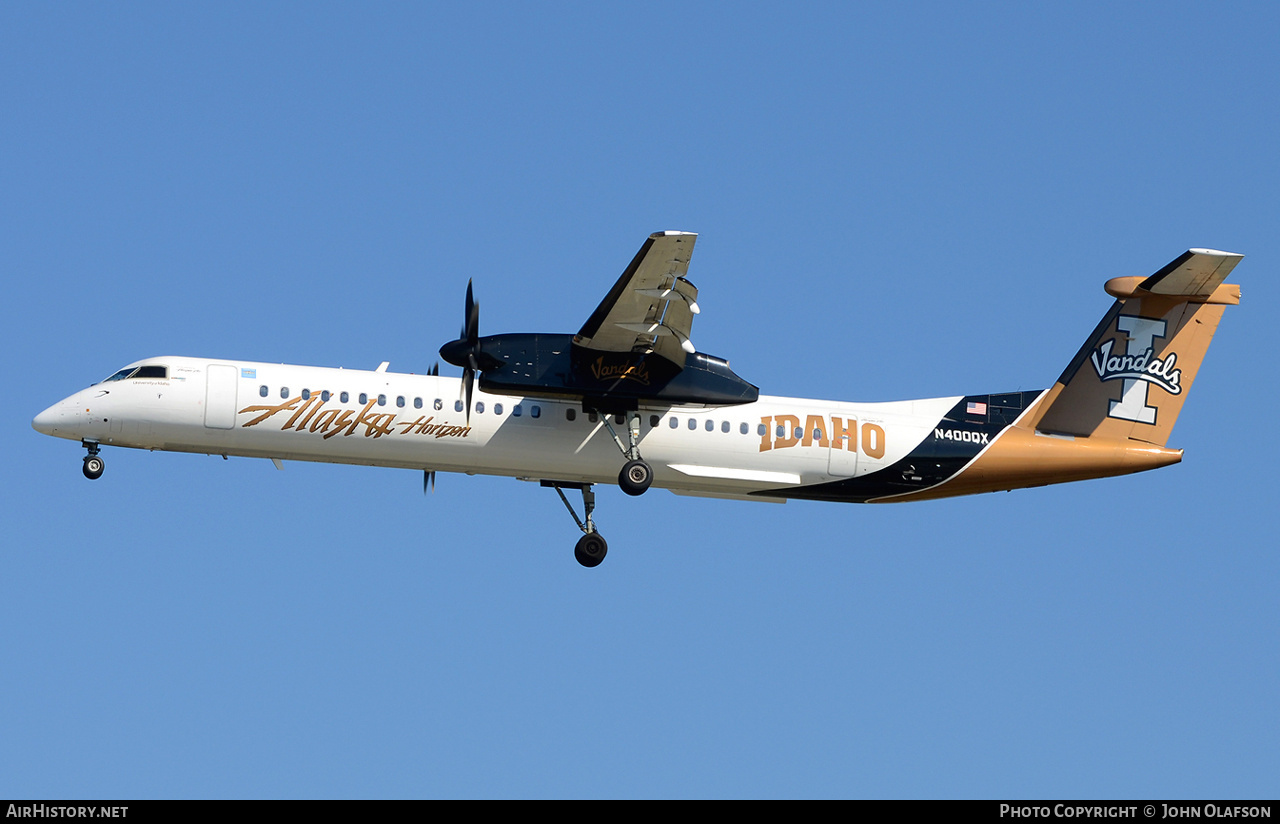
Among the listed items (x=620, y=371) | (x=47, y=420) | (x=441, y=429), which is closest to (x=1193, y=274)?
(x=620, y=371)

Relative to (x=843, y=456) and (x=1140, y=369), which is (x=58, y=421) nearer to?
(x=843, y=456)

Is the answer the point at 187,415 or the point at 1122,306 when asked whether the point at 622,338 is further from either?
the point at 1122,306

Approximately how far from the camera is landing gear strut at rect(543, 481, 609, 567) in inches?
1001

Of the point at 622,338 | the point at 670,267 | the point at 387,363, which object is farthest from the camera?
the point at 387,363

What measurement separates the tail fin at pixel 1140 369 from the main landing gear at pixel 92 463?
54.4 feet

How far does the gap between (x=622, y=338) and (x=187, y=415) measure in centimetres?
750

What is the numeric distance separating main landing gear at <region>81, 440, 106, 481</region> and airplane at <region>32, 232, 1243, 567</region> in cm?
2

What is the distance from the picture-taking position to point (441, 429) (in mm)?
24156

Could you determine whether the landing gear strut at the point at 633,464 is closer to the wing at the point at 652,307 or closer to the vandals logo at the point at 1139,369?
the wing at the point at 652,307

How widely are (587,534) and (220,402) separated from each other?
683cm
